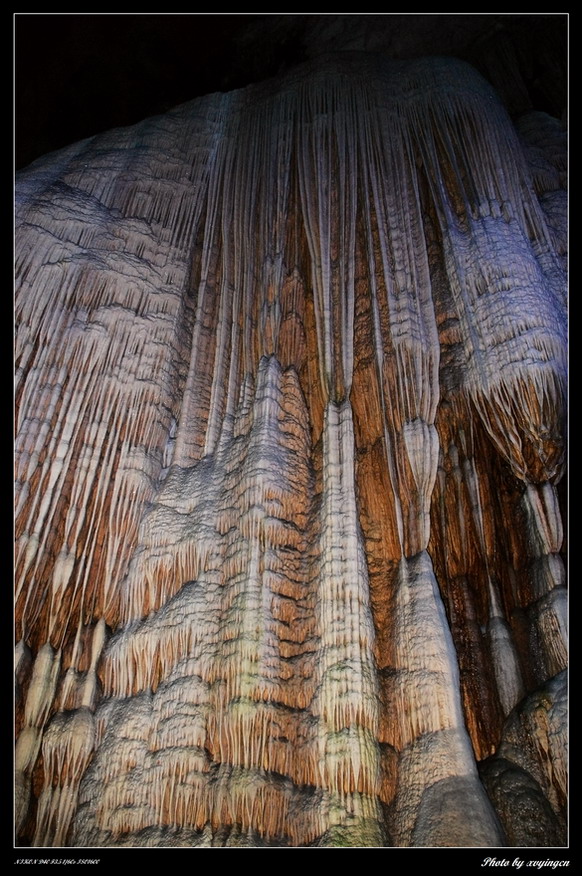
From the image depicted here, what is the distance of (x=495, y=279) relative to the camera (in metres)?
3.41

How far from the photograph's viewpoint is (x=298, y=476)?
3.32 m

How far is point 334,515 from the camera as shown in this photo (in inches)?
121

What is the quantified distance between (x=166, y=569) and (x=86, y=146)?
2.96m

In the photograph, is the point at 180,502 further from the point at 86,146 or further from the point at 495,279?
the point at 86,146

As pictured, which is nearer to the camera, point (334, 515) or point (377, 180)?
point (334, 515)

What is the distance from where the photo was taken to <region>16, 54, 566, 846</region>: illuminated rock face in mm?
2586

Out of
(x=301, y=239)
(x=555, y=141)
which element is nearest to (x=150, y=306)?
Answer: (x=301, y=239)

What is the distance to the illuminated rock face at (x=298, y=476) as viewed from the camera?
8.48 ft

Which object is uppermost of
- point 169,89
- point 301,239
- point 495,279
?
point 169,89
